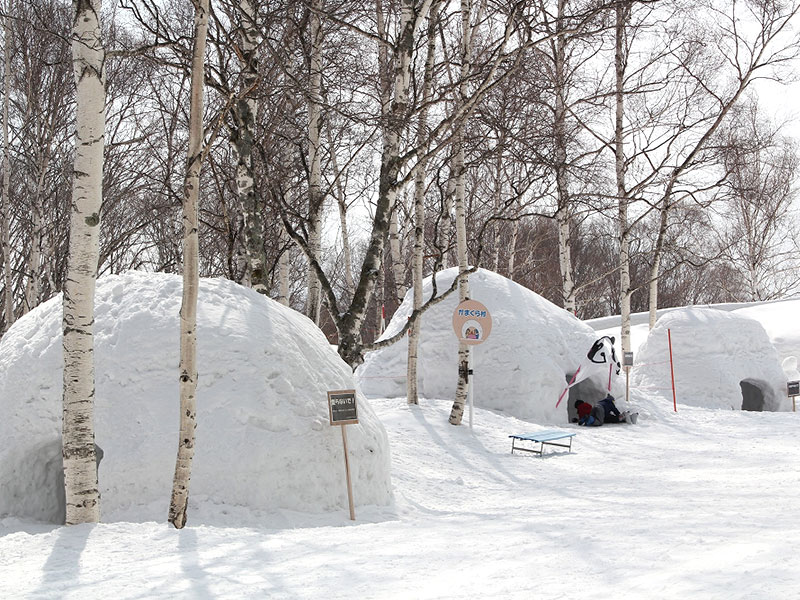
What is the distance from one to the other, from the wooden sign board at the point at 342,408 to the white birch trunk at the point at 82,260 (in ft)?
6.56

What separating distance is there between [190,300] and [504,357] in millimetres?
8800

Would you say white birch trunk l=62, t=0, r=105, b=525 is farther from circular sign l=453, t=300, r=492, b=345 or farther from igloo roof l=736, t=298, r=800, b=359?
igloo roof l=736, t=298, r=800, b=359

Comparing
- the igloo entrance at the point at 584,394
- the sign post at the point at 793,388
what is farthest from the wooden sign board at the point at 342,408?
the sign post at the point at 793,388

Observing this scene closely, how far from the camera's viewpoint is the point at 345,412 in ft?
21.8

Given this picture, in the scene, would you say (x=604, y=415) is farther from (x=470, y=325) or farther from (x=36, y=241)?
(x=36, y=241)

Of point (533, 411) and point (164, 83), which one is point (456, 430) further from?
point (164, 83)

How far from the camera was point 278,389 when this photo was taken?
689 centimetres

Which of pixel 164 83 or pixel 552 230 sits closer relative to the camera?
Result: pixel 164 83

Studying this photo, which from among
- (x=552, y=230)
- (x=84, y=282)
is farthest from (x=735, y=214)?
(x=84, y=282)

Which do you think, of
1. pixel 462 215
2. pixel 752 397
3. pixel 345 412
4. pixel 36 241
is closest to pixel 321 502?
pixel 345 412

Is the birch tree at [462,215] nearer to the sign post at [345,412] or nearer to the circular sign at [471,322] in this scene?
the circular sign at [471,322]

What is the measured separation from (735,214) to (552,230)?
27.5 ft

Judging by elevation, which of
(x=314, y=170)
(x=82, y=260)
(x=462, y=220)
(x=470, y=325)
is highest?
(x=314, y=170)

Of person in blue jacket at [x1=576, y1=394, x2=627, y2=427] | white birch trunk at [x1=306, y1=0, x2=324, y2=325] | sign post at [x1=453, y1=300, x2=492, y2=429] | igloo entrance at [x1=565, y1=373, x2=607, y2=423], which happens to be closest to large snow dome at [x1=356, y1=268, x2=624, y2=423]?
igloo entrance at [x1=565, y1=373, x2=607, y2=423]
